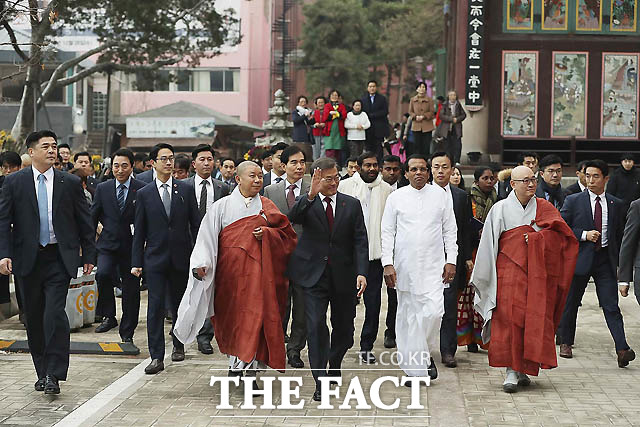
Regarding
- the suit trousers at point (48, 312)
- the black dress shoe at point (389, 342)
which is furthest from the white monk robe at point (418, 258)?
the suit trousers at point (48, 312)

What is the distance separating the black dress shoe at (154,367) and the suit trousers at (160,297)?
41 mm

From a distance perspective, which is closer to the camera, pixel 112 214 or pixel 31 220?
pixel 31 220

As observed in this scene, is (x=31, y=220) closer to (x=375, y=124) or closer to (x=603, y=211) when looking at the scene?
(x=603, y=211)

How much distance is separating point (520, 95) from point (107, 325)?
13.4 metres

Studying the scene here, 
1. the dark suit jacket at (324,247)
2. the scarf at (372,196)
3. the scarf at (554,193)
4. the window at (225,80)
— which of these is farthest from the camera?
the window at (225,80)

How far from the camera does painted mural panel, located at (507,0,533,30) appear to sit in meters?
22.4

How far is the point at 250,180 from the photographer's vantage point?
28.1 feet

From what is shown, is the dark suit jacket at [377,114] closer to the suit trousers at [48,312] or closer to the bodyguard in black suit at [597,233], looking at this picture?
the bodyguard in black suit at [597,233]

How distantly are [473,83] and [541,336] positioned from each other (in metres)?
14.1

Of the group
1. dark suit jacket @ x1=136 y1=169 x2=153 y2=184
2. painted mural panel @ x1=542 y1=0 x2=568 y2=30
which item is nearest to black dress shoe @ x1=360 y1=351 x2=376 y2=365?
dark suit jacket @ x1=136 y1=169 x2=153 y2=184

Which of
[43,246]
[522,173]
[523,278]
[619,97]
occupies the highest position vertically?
[619,97]

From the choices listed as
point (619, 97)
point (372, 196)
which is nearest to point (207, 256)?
point (372, 196)

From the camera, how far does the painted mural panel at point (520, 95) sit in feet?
74.5

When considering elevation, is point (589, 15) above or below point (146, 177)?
above
